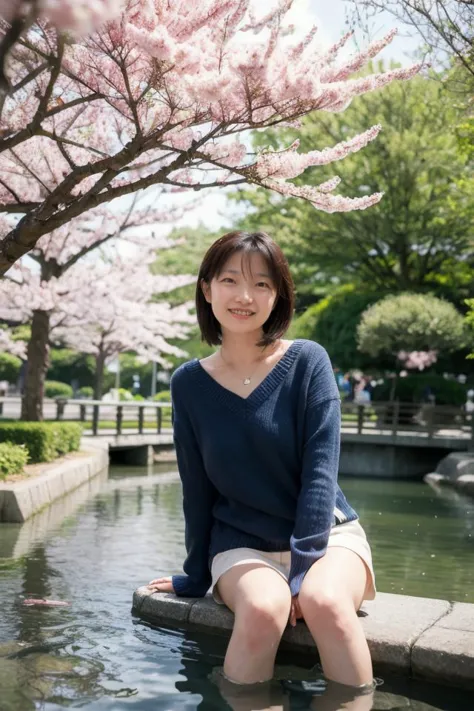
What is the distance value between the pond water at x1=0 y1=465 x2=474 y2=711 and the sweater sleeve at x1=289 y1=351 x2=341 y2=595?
1.56 feet

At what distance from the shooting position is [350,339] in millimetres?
26109

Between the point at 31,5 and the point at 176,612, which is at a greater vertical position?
the point at 31,5

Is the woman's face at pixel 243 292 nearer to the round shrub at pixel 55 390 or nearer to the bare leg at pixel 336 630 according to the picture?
the bare leg at pixel 336 630

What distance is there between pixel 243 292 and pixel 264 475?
72 centimetres

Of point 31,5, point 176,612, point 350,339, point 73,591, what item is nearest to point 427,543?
point 73,591

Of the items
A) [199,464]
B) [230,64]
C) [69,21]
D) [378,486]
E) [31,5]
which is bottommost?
[378,486]

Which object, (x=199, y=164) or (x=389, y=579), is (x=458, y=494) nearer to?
(x=389, y=579)

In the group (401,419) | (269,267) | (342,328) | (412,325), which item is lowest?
(401,419)

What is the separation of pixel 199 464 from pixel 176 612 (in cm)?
80

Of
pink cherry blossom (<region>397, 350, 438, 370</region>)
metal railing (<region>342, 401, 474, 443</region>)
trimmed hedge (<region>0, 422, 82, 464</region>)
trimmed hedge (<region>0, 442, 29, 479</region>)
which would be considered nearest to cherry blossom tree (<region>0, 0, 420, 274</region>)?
trimmed hedge (<region>0, 442, 29, 479</region>)

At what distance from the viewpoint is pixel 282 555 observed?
3.42m

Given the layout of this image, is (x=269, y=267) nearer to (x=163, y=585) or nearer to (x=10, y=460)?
(x=163, y=585)

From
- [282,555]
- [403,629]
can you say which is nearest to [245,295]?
[282,555]

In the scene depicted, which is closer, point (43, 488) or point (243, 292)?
point (243, 292)
